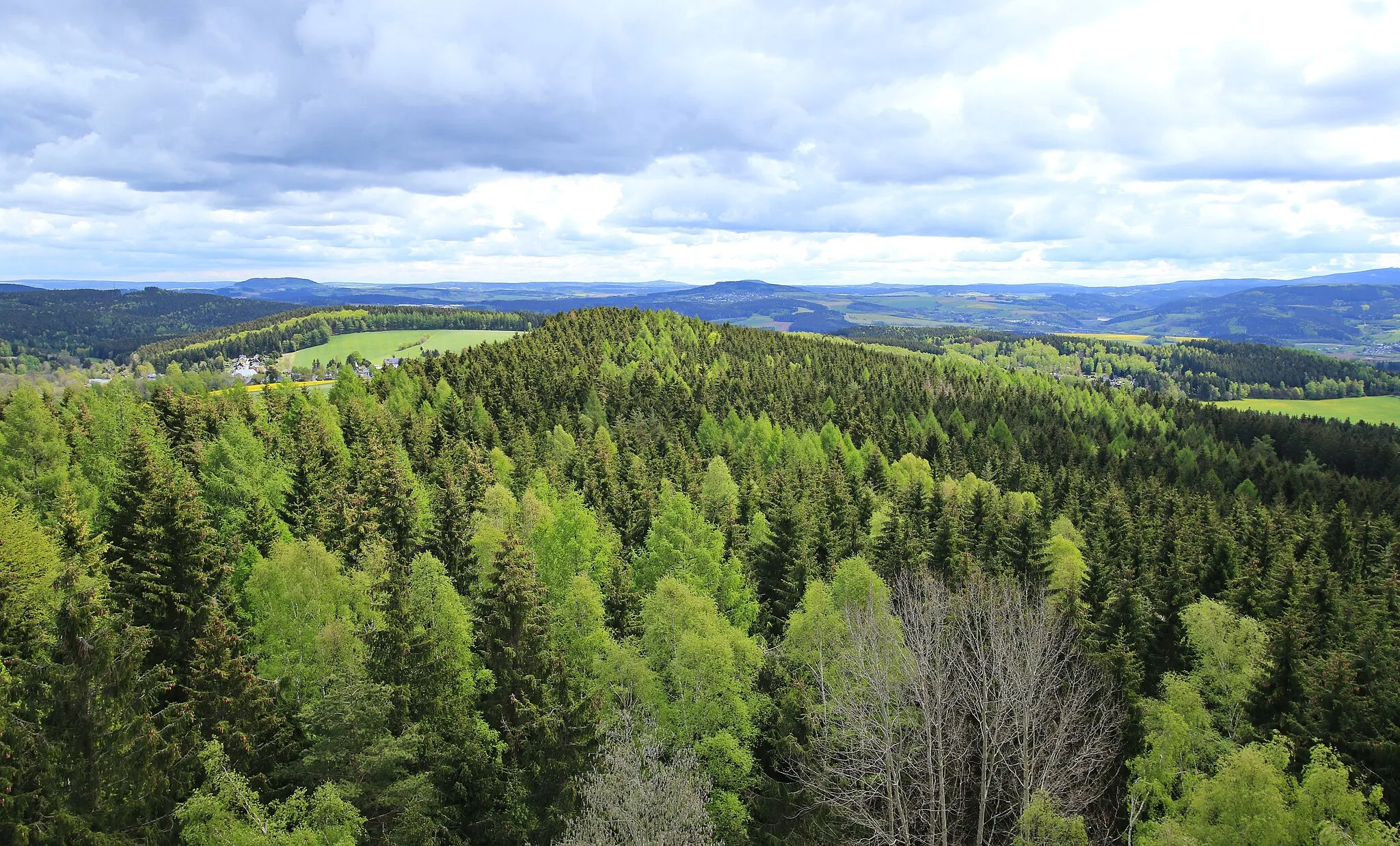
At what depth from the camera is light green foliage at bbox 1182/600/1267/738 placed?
115 feet

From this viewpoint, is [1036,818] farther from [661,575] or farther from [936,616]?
[661,575]

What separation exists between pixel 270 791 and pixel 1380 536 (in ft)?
271

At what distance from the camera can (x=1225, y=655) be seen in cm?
3631

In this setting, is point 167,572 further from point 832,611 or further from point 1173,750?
point 1173,750

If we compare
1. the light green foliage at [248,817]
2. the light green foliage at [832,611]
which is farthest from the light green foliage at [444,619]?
the light green foliage at [832,611]

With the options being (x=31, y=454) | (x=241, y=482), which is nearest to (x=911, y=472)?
(x=241, y=482)

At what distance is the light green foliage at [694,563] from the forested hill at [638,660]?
0.85 feet

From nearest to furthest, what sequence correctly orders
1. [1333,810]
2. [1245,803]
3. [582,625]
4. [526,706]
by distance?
[1333,810]
[1245,803]
[526,706]
[582,625]

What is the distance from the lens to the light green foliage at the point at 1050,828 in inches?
990

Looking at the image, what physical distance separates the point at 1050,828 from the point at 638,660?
685 inches

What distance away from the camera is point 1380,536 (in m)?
66.1

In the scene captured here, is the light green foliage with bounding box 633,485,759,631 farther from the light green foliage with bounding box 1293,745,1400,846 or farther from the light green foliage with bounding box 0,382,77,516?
the light green foliage with bounding box 0,382,77,516

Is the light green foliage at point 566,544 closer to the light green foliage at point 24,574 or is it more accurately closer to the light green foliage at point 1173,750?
the light green foliage at point 24,574

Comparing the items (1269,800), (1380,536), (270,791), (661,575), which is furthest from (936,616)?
Answer: (1380,536)
